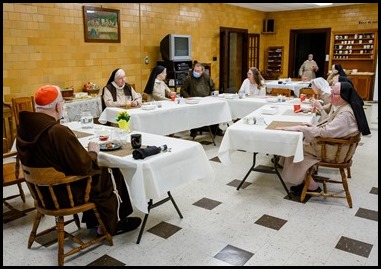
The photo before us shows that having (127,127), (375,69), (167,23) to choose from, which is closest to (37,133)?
(127,127)

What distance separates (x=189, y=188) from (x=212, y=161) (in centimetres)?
100

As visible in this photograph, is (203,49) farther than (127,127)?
Yes

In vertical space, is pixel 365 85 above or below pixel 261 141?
above

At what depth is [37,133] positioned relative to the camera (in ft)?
7.12

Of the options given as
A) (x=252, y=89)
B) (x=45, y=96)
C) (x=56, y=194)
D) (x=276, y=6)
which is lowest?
(x=56, y=194)

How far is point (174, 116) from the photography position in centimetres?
463

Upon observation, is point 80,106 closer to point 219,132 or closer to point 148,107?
point 148,107

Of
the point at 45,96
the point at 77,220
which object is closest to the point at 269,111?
the point at 77,220

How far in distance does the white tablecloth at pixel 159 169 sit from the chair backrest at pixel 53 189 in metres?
0.26

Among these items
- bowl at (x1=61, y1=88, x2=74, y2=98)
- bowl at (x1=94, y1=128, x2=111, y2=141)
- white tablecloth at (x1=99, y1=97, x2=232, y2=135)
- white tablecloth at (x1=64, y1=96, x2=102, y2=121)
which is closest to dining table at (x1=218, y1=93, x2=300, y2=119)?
white tablecloth at (x1=99, y1=97, x2=232, y2=135)

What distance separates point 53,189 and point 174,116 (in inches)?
100

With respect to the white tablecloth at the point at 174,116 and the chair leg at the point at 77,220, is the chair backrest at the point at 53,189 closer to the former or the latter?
the chair leg at the point at 77,220

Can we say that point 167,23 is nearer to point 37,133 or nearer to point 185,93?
point 185,93

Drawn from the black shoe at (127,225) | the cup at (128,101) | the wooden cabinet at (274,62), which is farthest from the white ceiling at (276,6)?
the black shoe at (127,225)
